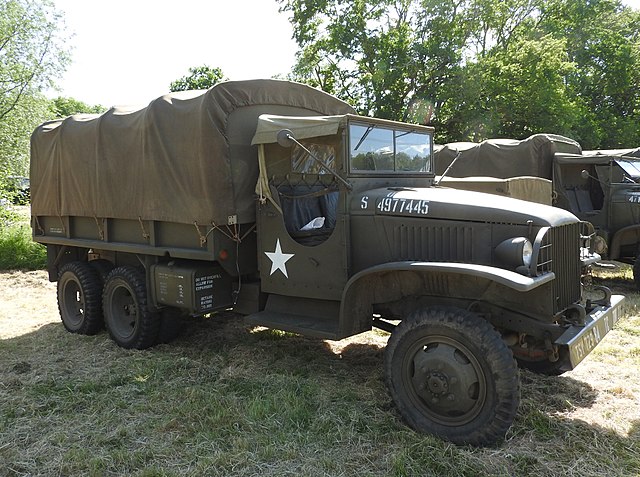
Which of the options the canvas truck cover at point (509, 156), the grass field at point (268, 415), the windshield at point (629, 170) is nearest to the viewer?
the grass field at point (268, 415)

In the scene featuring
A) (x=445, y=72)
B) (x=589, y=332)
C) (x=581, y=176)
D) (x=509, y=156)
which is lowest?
(x=589, y=332)

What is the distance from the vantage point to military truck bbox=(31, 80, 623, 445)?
3.65m

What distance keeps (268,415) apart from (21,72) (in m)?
13.3

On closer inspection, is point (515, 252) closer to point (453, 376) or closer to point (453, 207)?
point (453, 207)

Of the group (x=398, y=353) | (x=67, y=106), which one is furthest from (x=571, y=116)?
(x=67, y=106)

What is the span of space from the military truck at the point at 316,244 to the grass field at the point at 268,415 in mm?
300

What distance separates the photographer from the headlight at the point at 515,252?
3.52 meters

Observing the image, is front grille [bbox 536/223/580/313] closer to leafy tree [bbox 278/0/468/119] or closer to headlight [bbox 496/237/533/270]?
headlight [bbox 496/237/533/270]

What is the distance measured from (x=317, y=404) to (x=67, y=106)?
63322mm

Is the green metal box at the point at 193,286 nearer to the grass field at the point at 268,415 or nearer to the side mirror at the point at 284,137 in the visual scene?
the grass field at the point at 268,415

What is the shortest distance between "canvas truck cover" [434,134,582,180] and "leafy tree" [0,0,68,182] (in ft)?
34.1

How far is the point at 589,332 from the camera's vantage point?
3707mm

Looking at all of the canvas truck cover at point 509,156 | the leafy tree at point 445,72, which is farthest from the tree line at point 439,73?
the canvas truck cover at point 509,156

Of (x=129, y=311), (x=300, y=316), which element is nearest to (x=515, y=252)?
(x=300, y=316)
